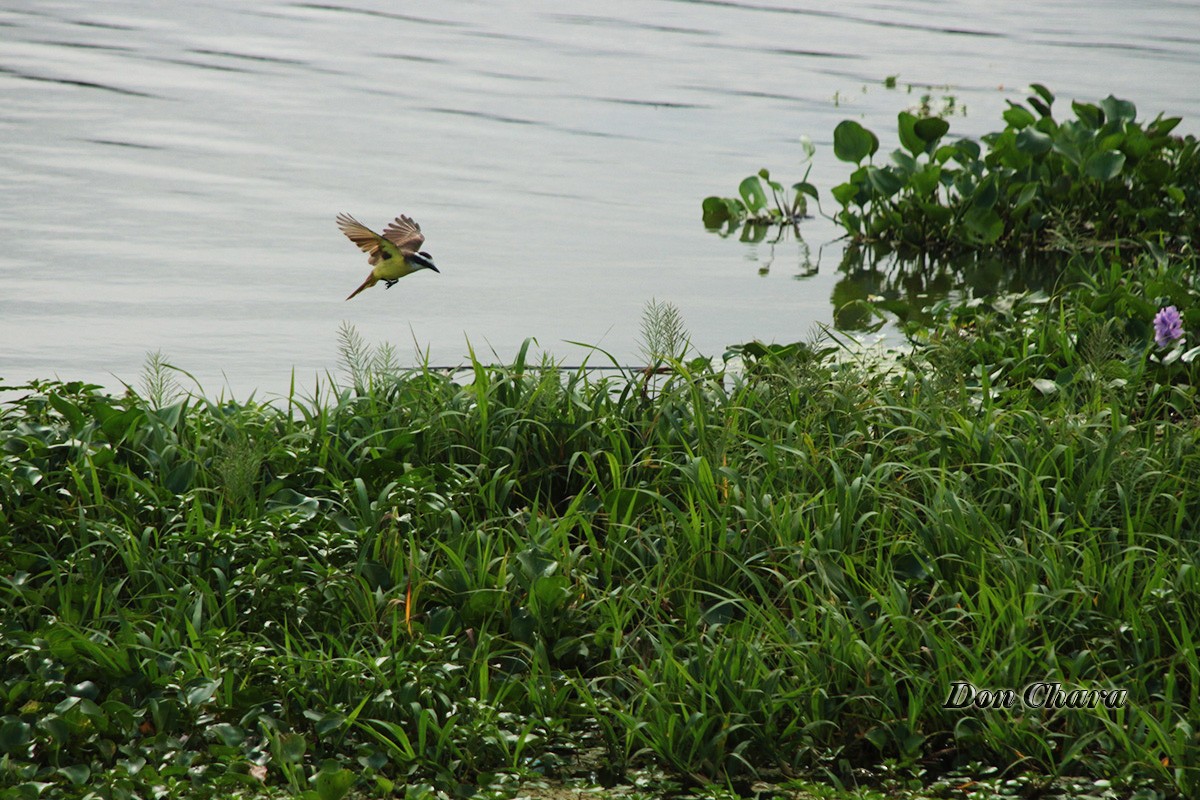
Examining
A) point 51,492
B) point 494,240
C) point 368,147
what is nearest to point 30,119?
point 368,147

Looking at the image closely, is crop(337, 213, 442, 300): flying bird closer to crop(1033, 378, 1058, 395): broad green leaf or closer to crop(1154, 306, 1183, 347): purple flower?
crop(1033, 378, 1058, 395): broad green leaf

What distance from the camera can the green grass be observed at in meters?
2.68

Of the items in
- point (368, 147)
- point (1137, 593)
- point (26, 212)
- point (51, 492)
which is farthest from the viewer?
point (368, 147)

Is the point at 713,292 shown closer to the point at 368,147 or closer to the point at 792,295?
the point at 792,295

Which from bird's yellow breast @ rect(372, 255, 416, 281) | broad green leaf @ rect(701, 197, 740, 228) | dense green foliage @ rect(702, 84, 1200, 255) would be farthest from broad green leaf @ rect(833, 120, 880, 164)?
bird's yellow breast @ rect(372, 255, 416, 281)

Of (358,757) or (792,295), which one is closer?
(358,757)

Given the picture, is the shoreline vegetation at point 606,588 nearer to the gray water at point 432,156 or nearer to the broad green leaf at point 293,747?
the broad green leaf at point 293,747

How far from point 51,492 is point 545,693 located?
1421 mm

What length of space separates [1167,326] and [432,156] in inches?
204

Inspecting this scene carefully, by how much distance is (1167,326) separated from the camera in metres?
4.29

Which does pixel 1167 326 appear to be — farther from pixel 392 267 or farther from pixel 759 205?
pixel 759 205

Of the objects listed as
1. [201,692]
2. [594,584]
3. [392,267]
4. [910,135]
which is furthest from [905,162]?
[201,692]

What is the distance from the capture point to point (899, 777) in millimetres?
2719
